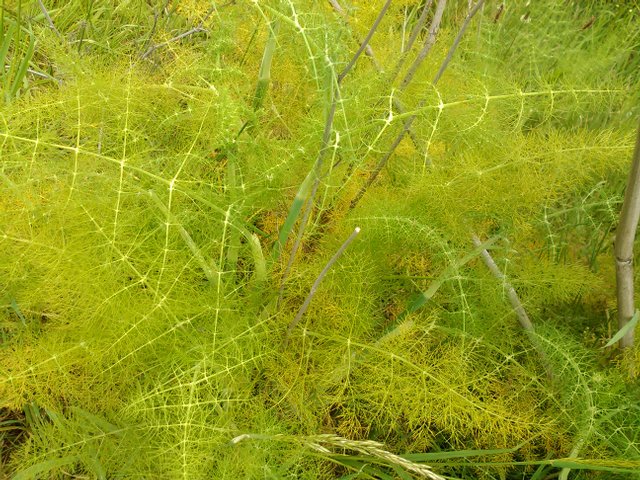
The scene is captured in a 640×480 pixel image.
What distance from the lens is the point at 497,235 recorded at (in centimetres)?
125

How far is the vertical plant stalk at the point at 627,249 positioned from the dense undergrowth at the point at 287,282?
87 mm

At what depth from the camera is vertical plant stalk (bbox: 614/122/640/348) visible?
44.8 inches

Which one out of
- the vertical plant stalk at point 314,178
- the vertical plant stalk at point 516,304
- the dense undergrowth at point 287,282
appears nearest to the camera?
the vertical plant stalk at point 314,178

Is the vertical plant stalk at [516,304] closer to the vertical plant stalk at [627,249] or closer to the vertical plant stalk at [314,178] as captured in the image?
the vertical plant stalk at [627,249]

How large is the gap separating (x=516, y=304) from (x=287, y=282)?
1.37 feet

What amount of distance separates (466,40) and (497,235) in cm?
48

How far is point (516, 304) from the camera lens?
128 cm

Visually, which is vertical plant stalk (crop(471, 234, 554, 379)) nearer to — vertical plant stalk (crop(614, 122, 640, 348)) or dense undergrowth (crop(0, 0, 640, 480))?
dense undergrowth (crop(0, 0, 640, 480))

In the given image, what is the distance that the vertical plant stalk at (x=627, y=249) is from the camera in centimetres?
114

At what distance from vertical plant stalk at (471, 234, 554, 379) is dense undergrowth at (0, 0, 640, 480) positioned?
0.01 metres

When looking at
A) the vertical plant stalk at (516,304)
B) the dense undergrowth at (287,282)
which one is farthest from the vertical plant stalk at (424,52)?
the vertical plant stalk at (516,304)

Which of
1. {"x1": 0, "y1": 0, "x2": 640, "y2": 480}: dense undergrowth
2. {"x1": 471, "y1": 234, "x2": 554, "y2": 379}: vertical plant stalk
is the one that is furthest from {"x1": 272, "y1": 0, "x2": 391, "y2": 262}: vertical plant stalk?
{"x1": 471, "y1": 234, "x2": 554, "y2": 379}: vertical plant stalk

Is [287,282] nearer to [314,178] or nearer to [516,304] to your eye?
[314,178]

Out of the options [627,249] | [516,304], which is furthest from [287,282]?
[627,249]
